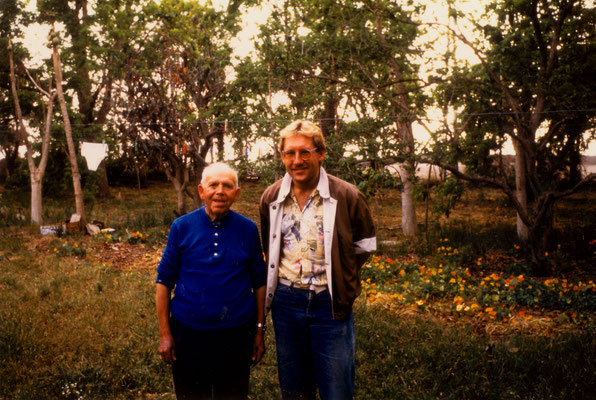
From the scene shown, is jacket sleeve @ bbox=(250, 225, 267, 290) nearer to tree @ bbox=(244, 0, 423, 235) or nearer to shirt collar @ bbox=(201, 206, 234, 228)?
shirt collar @ bbox=(201, 206, 234, 228)

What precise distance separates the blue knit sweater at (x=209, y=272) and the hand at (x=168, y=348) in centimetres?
13

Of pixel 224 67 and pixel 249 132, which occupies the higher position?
pixel 224 67

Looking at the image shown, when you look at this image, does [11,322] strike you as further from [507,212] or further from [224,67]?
[507,212]

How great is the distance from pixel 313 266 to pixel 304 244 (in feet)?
0.43

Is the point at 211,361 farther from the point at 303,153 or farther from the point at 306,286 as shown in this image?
the point at 303,153

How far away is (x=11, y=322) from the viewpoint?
15.7ft

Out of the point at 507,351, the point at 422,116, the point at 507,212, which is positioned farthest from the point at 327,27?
the point at 507,212

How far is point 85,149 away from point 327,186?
34.1 feet

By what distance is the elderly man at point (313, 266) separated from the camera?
7.97ft

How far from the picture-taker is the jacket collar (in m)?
2.49

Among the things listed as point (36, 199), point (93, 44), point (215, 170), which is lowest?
point (36, 199)

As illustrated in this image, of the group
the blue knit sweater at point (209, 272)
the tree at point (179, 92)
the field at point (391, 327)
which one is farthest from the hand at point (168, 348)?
the tree at point (179, 92)

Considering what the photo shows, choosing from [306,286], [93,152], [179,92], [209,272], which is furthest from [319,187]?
[179,92]

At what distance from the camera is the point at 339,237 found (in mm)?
2445
